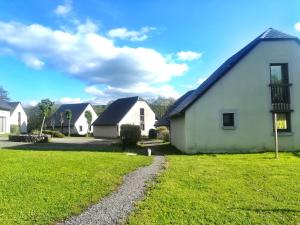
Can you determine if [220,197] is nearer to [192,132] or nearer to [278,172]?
[278,172]

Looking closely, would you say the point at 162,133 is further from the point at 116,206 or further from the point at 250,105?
the point at 116,206

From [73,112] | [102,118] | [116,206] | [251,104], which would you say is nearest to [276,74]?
[251,104]

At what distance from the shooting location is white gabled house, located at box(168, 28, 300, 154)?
21.3m

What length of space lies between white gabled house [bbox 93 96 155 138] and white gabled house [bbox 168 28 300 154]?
3189cm

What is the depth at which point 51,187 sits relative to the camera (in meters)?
9.94

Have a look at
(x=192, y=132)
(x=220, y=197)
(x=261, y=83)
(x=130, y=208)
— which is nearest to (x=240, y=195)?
(x=220, y=197)

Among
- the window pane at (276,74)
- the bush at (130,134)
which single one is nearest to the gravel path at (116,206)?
the window pane at (276,74)

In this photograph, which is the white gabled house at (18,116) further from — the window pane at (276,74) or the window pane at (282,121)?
the window pane at (282,121)

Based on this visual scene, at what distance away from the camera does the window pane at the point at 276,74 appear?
21766 mm

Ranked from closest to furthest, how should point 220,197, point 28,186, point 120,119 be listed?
point 220,197 < point 28,186 < point 120,119

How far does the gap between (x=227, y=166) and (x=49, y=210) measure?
8643 millimetres

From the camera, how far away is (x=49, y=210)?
302 inches

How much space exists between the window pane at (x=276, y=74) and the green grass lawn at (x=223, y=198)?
9943 millimetres

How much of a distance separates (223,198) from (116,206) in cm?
263
